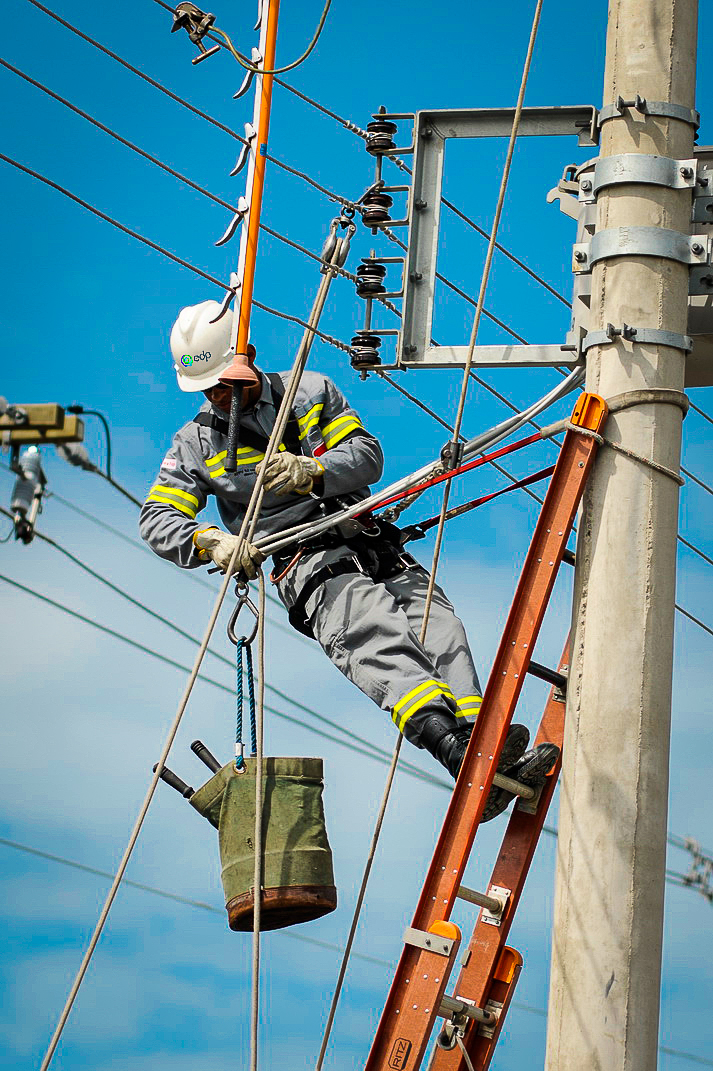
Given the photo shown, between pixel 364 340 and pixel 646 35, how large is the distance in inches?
65.6

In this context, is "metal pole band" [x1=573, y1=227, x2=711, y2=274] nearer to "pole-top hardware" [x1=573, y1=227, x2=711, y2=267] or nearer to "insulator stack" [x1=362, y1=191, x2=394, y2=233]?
"pole-top hardware" [x1=573, y1=227, x2=711, y2=267]

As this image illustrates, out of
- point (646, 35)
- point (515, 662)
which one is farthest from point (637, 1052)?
point (646, 35)

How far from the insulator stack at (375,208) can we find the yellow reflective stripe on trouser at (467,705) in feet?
6.32

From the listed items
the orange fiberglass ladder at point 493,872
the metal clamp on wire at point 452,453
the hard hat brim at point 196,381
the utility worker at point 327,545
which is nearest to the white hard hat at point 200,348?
the hard hat brim at point 196,381

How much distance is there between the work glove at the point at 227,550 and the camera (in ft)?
20.6

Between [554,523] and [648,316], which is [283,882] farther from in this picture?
[648,316]

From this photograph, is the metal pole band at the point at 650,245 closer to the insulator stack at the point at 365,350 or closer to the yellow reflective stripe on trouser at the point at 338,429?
the insulator stack at the point at 365,350

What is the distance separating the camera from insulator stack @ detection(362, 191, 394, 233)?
6.78 meters

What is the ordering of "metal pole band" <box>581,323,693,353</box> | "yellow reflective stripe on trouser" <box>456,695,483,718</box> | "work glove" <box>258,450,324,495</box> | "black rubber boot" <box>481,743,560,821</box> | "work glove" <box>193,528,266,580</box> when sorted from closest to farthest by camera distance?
"metal pole band" <box>581,323,693,353</box> < "black rubber boot" <box>481,743,560,821</box> < "yellow reflective stripe on trouser" <box>456,695,483,718</box> < "work glove" <box>193,528,266,580</box> < "work glove" <box>258,450,324,495</box>

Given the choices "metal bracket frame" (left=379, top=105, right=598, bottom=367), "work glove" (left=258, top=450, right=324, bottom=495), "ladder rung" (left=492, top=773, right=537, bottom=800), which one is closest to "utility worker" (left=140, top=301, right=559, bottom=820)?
"work glove" (left=258, top=450, right=324, bottom=495)

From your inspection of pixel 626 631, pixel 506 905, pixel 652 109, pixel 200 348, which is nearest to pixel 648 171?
pixel 652 109

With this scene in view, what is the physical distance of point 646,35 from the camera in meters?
5.43

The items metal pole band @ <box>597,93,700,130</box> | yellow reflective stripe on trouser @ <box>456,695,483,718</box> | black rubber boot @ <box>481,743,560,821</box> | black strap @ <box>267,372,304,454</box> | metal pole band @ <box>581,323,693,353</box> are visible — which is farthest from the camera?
black strap @ <box>267,372,304,454</box>

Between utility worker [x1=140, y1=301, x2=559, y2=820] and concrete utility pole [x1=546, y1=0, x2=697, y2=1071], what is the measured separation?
0.92 meters
